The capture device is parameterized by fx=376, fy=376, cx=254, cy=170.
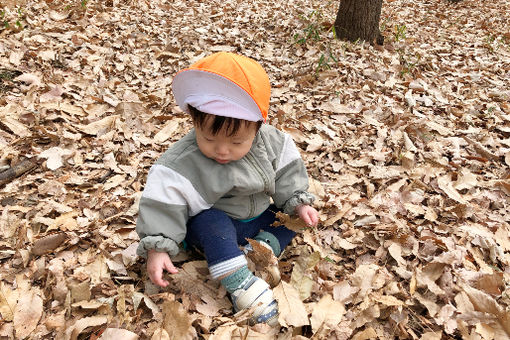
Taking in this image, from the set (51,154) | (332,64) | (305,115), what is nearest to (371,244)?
(305,115)

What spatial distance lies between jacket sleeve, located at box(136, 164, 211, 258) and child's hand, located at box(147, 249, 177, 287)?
0.04m

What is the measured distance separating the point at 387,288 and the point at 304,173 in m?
0.87

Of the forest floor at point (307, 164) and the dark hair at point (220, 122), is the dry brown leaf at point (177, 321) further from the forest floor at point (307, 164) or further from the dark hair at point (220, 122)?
the dark hair at point (220, 122)

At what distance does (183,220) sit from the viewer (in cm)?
212

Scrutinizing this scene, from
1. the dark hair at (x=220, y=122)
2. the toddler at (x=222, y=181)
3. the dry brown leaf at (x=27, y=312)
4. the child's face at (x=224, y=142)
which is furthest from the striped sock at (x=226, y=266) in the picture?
the dry brown leaf at (x=27, y=312)

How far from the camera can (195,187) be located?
2141 mm

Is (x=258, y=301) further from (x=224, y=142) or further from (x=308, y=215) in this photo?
(x=224, y=142)

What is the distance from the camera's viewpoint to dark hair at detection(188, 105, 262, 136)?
187cm

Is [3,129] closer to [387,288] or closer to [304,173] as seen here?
[304,173]

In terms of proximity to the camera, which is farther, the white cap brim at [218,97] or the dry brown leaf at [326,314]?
the dry brown leaf at [326,314]

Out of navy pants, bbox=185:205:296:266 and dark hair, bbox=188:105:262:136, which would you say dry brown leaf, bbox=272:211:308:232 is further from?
dark hair, bbox=188:105:262:136

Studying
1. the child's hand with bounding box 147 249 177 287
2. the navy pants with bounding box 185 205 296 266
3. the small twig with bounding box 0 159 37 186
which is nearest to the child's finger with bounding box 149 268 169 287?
the child's hand with bounding box 147 249 177 287

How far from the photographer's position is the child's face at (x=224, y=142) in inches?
76.5

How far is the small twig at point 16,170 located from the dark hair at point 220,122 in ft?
5.68
